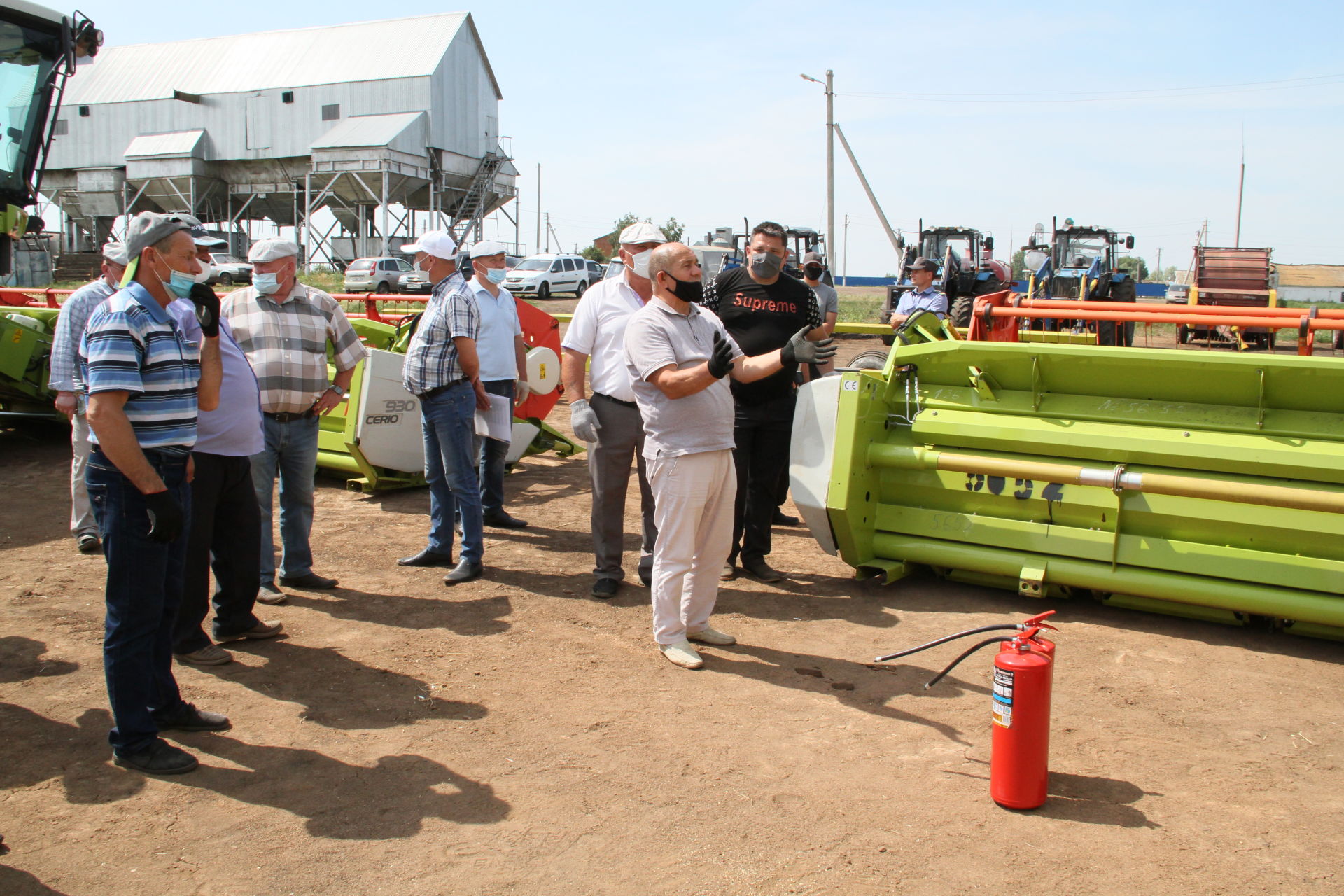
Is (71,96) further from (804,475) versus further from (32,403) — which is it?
(804,475)

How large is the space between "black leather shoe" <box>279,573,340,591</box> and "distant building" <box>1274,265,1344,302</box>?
54.9 metres

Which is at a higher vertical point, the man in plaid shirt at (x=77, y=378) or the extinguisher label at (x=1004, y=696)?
the man in plaid shirt at (x=77, y=378)

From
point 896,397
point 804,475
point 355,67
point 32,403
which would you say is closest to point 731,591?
point 804,475

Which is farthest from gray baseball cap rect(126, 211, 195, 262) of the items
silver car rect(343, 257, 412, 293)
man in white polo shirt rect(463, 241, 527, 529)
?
silver car rect(343, 257, 412, 293)

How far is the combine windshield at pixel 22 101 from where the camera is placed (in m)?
6.60

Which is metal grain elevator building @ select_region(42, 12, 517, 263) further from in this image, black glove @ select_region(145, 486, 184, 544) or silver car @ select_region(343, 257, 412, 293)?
black glove @ select_region(145, 486, 184, 544)

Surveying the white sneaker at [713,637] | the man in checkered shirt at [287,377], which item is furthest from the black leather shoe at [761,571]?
the man in checkered shirt at [287,377]

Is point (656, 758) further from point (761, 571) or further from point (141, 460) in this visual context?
point (761, 571)

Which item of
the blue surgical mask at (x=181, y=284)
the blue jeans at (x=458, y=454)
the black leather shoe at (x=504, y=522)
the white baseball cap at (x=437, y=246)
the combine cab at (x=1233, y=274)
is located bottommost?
the black leather shoe at (x=504, y=522)

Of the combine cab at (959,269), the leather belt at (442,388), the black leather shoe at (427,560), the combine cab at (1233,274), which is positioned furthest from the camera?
the combine cab at (1233,274)

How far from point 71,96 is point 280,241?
47184mm

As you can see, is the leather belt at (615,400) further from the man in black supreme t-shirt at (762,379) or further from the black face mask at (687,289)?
the black face mask at (687,289)

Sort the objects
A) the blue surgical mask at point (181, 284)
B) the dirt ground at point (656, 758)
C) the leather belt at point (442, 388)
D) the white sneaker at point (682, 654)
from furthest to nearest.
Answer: the leather belt at point (442, 388), the white sneaker at point (682, 654), the blue surgical mask at point (181, 284), the dirt ground at point (656, 758)

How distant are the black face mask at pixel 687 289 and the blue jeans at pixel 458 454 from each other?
5.68 feet
